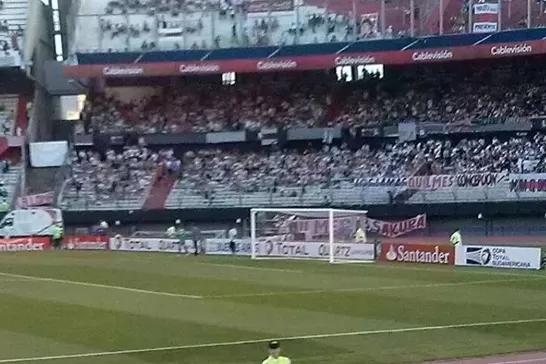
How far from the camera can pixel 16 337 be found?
22.0m

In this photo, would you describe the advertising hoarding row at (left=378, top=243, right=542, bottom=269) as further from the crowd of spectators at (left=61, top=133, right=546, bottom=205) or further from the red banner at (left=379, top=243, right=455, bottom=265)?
the crowd of spectators at (left=61, top=133, right=546, bottom=205)

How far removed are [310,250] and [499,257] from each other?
32.0 ft

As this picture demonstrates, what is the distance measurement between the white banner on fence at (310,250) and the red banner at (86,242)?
37.0 ft

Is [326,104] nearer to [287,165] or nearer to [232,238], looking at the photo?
[287,165]

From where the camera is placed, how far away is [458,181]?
53.7 m

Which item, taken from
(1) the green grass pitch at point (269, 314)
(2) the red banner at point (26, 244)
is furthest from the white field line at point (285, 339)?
(2) the red banner at point (26, 244)

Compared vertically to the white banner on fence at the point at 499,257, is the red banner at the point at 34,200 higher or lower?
lower

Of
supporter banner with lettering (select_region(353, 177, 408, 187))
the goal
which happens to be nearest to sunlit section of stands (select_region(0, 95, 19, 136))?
supporter banner with lettering (select_region(353, 177, 408, 187))

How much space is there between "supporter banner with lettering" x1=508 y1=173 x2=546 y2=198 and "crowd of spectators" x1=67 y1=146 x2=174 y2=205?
19.8m

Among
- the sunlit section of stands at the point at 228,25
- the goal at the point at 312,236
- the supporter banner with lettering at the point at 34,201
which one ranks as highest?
the sunlit section of stands at the point at 228,25

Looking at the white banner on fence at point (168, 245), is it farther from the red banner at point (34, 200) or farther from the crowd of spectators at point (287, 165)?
the red banner at point (34, 200)

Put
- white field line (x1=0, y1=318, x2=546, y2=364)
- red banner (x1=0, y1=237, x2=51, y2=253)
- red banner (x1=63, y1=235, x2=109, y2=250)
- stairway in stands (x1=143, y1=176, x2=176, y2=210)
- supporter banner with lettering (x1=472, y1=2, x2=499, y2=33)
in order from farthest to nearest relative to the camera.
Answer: stairway in stands (x1=143, y1=176, x2=176, y2=210), supporter banner with lettering (x1=472, y1=2, x2=499, y2=33), red banner (x1=0, y1=237, x2=51, y2=253), red banner (x1=63, y1=235, x2=109, y2=250), white field line (x1=0, y1=318, x2=546, y2=364)

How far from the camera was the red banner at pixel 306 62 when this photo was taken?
2201 inches

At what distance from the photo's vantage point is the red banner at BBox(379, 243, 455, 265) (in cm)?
3862
